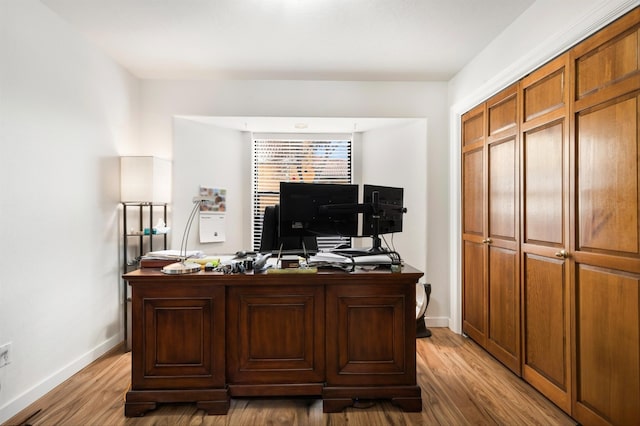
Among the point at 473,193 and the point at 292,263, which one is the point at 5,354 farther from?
the point at 473,193

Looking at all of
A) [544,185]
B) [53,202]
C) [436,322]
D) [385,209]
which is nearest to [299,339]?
[385,209]

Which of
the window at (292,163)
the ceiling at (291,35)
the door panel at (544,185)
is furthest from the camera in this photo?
the window at (292,163)

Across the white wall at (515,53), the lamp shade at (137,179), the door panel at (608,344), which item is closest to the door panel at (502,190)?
the white wall at (515,53)

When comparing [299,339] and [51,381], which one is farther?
[51,381]

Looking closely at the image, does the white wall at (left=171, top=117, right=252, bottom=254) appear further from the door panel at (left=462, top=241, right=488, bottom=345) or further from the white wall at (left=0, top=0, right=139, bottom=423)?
the door panel at (left=462, top=241, right=488, bottom=345)

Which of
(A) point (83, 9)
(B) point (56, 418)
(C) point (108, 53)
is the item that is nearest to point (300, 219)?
(B) point (56, 418)

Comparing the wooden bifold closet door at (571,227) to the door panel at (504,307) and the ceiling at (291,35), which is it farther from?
the ceiling at (291,35)

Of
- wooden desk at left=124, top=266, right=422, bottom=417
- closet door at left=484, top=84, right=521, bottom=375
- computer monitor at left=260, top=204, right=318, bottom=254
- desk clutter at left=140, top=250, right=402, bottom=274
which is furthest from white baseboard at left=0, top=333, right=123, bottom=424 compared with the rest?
closet door at left=484, top=84, right=521, bottom=375

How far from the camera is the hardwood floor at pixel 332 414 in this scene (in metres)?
2.06

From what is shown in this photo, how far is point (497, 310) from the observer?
9.46 feet

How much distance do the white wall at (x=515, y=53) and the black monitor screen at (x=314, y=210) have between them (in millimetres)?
1638

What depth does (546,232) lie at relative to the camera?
2.30 meters

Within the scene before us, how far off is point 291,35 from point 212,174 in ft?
6.38

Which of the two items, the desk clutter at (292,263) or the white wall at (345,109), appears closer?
the desk clutter at (292,263)
